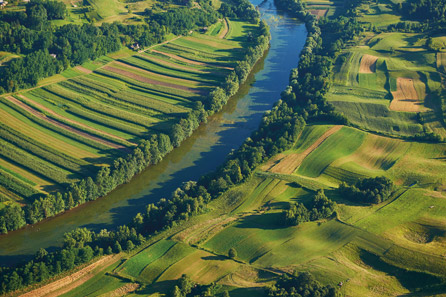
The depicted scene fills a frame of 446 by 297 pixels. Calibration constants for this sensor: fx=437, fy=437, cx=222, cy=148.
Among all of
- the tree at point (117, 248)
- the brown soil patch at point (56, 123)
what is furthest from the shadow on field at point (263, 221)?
the brown soil patch at point (56, 123)

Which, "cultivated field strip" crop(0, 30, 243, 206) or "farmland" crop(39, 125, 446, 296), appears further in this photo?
"cultivated field strip" crop(0, 30, 243, 206)

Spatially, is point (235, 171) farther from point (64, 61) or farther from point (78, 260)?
point (64, 61)

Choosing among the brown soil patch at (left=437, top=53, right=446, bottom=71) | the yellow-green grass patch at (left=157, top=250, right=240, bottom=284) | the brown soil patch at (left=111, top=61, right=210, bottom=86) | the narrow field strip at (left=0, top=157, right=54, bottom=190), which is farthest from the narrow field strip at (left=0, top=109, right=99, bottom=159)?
the brown soil patch at (left=437, top=53, right=446, bottom=71)

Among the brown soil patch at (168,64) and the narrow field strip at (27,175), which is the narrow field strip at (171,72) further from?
the narrow field strip at (27,175)

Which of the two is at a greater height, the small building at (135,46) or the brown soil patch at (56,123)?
the small building at (135,46)

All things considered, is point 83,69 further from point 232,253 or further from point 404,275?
point 404,275

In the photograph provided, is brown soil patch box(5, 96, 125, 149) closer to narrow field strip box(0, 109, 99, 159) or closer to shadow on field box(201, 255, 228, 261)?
narrow field strip box(0, 109, 99, 159)
